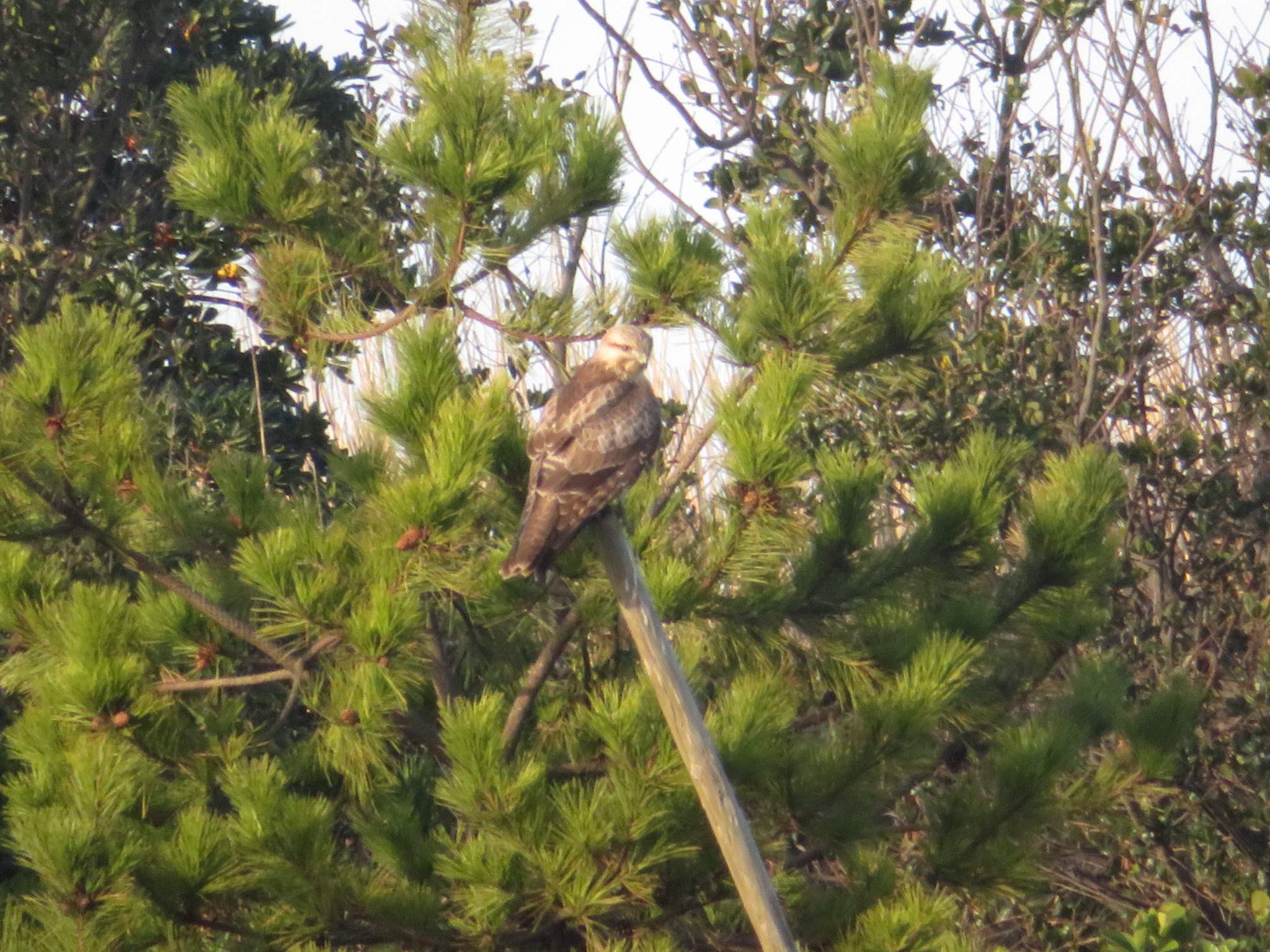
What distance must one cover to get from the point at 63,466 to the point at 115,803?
2.77 ft

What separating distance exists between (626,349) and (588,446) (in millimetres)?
519

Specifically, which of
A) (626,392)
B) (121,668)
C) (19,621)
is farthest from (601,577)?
(19,621)

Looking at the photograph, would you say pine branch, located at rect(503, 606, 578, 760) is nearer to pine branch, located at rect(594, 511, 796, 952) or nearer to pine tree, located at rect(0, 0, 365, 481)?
pine branch, located at rect(594, 511, 796, 952)

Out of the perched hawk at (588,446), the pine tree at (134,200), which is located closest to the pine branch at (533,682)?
the perched hawk at (588,446)

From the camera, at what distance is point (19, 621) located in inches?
161

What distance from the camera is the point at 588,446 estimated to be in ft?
13.0

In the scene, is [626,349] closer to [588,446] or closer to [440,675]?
[588,446]

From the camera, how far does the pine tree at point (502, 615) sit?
12.3ft

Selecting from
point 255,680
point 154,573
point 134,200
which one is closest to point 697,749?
point 255,680

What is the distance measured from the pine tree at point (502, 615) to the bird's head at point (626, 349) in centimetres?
7

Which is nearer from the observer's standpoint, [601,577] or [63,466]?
[63,466]

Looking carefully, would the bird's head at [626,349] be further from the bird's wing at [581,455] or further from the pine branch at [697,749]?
the pine branch at [697,749]

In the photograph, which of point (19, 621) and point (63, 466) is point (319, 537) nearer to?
point (63, 466)

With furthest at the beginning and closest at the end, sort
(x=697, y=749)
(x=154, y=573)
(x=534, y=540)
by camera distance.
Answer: (x=154, y=573)
(x=534, y=540)
(x=697, y=749)
